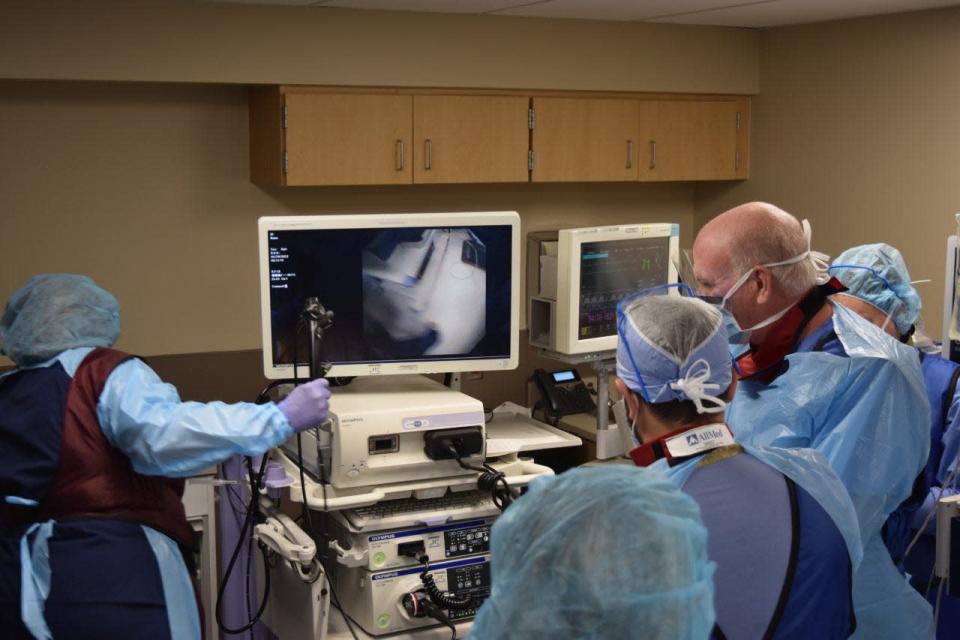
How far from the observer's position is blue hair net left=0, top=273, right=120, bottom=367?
2250 millimetres

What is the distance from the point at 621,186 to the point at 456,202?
839 millimetres

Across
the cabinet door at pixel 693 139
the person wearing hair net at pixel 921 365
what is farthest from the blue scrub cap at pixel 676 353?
the cabinet door at pixel 693 139

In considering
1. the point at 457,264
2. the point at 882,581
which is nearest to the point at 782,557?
the point at 882,581

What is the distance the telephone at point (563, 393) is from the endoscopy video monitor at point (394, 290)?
670 mm

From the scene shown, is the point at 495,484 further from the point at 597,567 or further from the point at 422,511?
the point at 597,567

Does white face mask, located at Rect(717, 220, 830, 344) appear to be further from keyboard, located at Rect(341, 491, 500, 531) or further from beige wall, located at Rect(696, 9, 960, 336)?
beige wall, located at Rect(696, 9, 960, 336)

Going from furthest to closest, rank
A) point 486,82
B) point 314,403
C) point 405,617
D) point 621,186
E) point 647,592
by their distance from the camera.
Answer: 1. point 621,186
2. point 486,82
3. point 405,617
4. point 314,403
5. point 647,592

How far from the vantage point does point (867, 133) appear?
4.32 meters

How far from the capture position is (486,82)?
4273mm

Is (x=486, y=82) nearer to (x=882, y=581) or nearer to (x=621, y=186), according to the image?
(x=621, y=186)

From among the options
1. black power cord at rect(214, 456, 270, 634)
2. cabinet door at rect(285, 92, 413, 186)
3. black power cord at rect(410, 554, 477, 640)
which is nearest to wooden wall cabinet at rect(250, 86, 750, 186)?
cabinet door at rect(285, 92, 413, 186)

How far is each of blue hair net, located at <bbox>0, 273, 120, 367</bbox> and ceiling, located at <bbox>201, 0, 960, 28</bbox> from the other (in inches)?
69.3

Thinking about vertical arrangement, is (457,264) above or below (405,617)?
above

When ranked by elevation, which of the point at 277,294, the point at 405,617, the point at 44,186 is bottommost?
the point at 405,617
